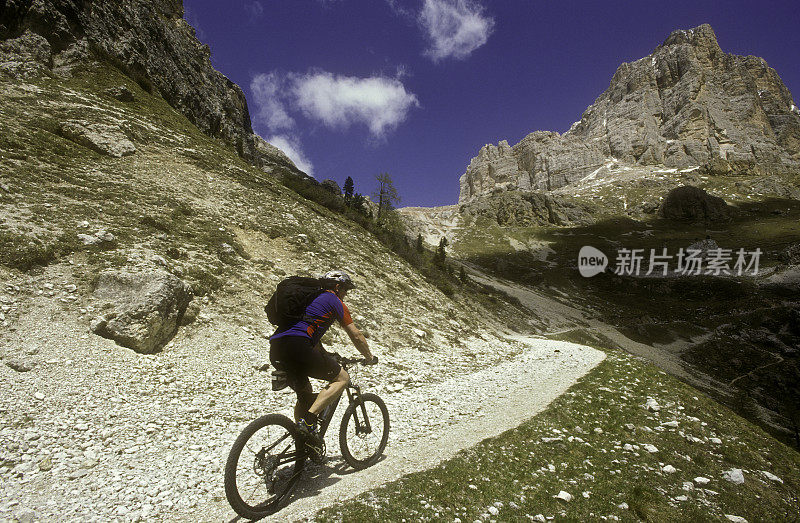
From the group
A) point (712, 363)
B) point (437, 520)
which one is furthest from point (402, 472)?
point (712, 363)

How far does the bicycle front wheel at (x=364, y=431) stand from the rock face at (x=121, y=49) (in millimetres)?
27936

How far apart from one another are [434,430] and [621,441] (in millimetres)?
4820

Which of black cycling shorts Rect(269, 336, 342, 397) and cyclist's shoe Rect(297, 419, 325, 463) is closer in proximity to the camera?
black cycling shorts Rect(269, 336, 342, 397)

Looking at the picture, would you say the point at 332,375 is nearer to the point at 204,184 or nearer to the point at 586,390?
the point at 586,390

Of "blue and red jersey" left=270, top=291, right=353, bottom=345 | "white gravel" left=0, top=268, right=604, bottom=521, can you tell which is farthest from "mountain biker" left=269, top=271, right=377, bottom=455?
"white gravel" left=0, top=268, right=604, bottom=521

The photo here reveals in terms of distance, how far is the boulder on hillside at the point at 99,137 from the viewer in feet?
57.1

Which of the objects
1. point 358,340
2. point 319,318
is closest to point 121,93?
point 319,318

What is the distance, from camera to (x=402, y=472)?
21.4 ft

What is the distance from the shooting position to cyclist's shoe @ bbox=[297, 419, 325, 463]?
228 inches

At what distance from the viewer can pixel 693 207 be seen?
137625 millimetres

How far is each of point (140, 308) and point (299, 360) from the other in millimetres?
7183

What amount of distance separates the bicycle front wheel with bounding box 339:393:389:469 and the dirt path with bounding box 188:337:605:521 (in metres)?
0.25

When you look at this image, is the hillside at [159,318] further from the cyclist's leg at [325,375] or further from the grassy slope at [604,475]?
the cyclist's leg at [325,375]

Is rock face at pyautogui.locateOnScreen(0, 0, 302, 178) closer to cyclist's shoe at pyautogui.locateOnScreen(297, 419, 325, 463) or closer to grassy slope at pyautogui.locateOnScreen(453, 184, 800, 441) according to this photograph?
cyclist's shoe at pyautogui.locateOnScreen(297, 419, 325, 463)
